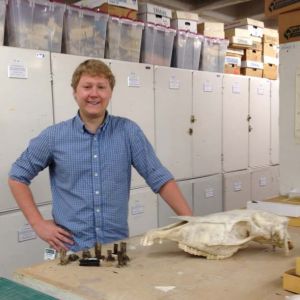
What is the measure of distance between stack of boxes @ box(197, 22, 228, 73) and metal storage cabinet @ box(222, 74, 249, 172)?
→ 6.6 inches

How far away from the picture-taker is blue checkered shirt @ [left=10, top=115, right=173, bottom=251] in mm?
1890

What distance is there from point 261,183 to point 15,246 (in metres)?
3.05

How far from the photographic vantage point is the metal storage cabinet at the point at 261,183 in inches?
A: 188

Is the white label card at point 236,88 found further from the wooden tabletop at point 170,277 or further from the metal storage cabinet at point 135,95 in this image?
the wooden tabletop at point 170,277

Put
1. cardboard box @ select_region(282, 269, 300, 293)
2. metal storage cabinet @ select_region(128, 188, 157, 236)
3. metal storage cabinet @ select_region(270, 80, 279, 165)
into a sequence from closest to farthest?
1. cardboard box @ select_region(282, 269, 300, 293)
2. metal storage cabinet @ select_region(128, 188, 157, 236)
3. metal storage cabinet @ select_region(270, 80, 279, 165)

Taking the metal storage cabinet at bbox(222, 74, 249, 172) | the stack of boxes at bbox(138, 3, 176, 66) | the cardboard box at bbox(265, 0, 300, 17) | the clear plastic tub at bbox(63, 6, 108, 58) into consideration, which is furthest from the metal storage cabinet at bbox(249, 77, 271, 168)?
the cardboard box at bbox(265, 0, 300, 17)

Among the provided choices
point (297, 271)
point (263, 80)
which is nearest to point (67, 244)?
point (297, 271)

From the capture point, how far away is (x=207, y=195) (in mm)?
4215

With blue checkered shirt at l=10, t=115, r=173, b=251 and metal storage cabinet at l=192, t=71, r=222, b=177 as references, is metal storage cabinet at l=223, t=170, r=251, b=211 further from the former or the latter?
blue checkered shirt at l=10, t=115, r=173, b=251

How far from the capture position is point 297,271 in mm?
Result: 1103

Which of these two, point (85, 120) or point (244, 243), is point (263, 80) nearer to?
point (85, 120)

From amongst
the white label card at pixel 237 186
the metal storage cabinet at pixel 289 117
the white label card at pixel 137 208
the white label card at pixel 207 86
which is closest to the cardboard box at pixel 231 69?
the white label card at pixel 207 86

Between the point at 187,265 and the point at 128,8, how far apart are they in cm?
276

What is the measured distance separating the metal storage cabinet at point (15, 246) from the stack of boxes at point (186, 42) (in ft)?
6.73
